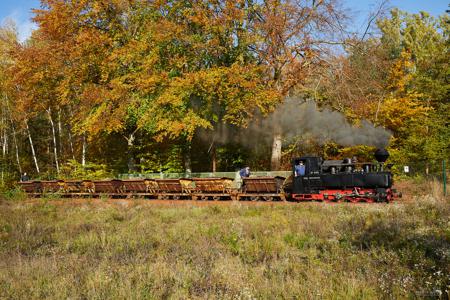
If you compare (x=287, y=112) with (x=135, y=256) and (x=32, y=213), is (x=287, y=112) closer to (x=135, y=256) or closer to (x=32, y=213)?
(x=32, y=213)

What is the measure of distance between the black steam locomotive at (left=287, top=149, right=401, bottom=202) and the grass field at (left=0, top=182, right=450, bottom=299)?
6.36ft

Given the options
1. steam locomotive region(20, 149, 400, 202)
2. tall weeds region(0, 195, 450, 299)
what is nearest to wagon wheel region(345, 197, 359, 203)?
steam locomotive region(20, 149, 400, 202)

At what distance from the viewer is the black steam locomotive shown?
1648cm

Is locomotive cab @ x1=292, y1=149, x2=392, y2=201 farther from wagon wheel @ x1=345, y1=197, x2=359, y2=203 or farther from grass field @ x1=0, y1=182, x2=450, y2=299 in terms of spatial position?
grass field @ x1=0, y1=182, x2=450, y2=299

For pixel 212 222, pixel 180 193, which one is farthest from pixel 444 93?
pixel 212 222

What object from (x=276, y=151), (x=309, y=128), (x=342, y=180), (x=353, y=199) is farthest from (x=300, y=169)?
(x=309, y=128)

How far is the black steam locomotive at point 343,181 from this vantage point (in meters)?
16.5

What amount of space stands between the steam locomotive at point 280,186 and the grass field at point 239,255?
2.19m

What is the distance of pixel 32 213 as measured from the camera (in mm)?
17062

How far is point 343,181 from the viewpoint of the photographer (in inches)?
679

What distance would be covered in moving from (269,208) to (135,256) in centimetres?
854

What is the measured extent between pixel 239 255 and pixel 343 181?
10.2 metres

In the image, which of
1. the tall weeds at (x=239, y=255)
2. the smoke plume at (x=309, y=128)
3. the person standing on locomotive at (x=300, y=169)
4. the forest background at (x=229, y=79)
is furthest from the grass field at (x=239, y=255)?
the forest background at (x=229, y=79)

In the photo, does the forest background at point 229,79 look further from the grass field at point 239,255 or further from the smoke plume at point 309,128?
the grass field at point 239,255
